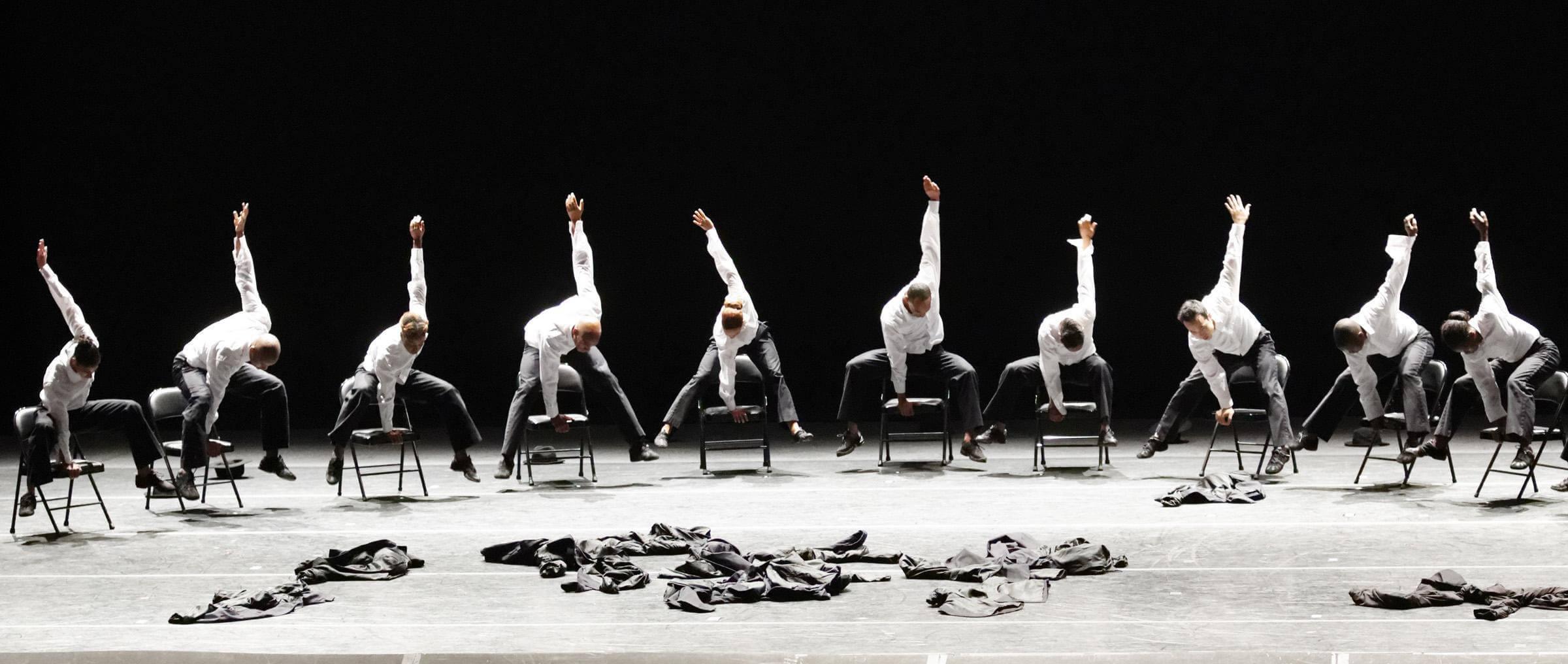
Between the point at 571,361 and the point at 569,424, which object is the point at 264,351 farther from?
the point at 571,361

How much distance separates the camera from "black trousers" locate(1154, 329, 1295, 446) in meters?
6.89

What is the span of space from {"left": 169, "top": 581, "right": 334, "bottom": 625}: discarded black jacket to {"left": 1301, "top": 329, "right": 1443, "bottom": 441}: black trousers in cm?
488

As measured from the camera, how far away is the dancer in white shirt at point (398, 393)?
6.73 metres

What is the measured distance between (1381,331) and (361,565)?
15.8 feet

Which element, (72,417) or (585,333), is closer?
(72,417)

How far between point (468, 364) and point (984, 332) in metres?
3.79

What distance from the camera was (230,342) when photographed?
21.8 ft

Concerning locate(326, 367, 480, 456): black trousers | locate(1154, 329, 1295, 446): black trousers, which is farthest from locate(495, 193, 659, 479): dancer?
locate(1154, 329, 1295, 446): black trousers

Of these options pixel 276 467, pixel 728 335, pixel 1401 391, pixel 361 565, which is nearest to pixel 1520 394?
pixel 1401 391

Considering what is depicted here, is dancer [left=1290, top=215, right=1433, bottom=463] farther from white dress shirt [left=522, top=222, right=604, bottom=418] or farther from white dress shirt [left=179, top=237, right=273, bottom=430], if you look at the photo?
white dress shirt [left=179, top=237, right=273, bottom=430]

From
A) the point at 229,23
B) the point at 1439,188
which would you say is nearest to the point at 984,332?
the point at 1439,188

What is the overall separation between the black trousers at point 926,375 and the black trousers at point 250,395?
2.97m

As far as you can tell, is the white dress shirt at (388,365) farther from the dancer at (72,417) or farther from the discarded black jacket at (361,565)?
the discarded black jacket at (361,565)

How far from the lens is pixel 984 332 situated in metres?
9.66
